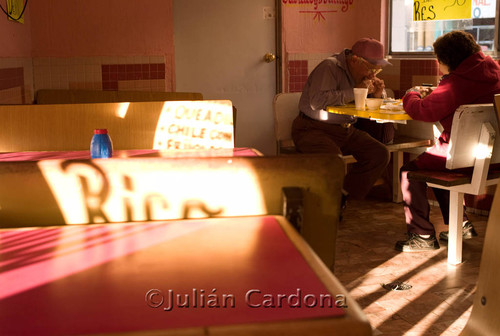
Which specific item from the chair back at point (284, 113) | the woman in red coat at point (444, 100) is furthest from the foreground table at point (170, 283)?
the chair back at point (284, 113)

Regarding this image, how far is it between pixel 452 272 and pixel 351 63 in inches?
75.6

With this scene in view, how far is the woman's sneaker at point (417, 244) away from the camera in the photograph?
168 inches

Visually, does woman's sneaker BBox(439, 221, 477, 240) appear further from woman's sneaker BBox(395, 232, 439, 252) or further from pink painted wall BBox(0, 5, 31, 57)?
pink painted wall BBox(0, 5, 31, 57)

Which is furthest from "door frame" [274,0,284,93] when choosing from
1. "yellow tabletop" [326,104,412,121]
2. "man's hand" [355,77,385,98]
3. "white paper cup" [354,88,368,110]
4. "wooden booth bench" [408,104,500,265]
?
"wooden booth bench" [408,104,500,265]

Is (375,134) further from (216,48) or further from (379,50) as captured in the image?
(216,48)

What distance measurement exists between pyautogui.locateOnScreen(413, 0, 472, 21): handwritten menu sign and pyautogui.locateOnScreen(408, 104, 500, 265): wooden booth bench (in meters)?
1.74

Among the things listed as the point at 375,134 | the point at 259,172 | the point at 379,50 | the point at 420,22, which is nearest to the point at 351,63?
the point at 379,50

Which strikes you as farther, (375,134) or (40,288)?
(375,134)

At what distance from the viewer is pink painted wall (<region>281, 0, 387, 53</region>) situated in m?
6.52

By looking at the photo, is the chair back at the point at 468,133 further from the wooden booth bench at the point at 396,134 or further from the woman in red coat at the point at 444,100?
the wooden booth bench at the point at 396,134

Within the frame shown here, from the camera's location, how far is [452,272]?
12.7 feet

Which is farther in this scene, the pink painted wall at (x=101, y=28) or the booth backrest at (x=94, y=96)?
the pink painted wall at (x=101, y=28)

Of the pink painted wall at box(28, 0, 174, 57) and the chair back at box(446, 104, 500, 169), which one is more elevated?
the pink painted wall at box(28, 0, 174, 57)

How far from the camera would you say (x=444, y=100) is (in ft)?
12.8
